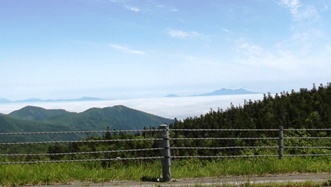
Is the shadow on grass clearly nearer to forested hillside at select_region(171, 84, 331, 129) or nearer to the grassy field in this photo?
the grassy field

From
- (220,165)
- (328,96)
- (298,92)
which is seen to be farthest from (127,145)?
(220,165)

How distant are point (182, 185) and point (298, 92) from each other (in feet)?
187

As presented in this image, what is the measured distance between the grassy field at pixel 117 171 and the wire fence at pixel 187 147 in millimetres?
308

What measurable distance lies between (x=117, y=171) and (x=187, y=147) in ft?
6.57

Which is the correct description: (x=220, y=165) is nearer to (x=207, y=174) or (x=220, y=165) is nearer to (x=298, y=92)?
(x=207, y=174)

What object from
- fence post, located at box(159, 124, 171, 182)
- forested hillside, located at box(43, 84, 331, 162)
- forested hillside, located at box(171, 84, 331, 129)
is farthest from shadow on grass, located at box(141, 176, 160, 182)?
forested hillside, located at box(171, 84, 331, 129)

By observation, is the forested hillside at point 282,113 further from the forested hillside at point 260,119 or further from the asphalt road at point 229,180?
the asphalt road at point 229,180

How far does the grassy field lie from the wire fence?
1.01ft

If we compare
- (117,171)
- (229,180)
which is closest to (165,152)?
(117,171)

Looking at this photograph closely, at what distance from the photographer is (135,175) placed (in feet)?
34.1

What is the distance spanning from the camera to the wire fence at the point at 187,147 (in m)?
10.2

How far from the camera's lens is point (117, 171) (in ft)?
34.4

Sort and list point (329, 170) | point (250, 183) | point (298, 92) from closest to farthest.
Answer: point (250, 183), point (329, 170), point (298, 92)

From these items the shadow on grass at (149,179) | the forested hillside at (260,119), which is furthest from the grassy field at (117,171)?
the forested hillside at (260,119)
